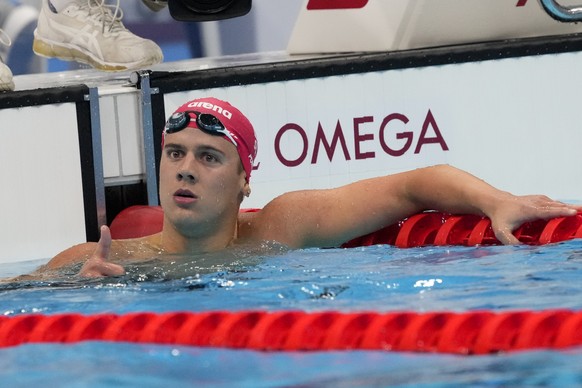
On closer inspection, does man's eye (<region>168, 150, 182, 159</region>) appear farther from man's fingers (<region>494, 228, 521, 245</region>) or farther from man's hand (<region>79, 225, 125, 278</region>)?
man's fingers (<region>494, 228, 521, 245</region>)

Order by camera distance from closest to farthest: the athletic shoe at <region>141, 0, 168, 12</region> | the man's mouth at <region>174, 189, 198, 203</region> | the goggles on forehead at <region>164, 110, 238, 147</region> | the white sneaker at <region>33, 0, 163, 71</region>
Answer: the man's mouth at <region>174, 189, 198, 203</region> < the goggles on forehead at <region>164, 110, 238, 147</region> < the white sneaker at <region>33, 0, 163, 71</region> < the athletic shoe at <region>141, 0, 168, 12</region>

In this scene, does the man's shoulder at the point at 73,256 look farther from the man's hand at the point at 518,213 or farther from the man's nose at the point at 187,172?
the man's hand at the point at 518,213

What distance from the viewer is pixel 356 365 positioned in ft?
7.47

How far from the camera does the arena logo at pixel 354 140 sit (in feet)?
15.0

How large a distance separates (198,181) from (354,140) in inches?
51.5

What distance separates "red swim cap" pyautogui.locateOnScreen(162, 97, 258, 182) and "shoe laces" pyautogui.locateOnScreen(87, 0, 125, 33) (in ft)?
4.85

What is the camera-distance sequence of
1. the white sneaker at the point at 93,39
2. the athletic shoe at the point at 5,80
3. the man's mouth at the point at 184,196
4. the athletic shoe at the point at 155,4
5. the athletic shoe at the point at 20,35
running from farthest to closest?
the athletic shoe at the point at 20,35 → the athletic shoe at the point at 155,4 → the white sneaker at the point at 93,39 → the athletic shoe at the point at 5,80 → the man's mouth at the point at 184,196

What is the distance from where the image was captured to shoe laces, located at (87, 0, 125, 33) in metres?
4.94

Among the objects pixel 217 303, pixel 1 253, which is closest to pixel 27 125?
pixel 1 253

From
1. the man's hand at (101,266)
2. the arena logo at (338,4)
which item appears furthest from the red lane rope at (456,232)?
the arena logo at (338,4)

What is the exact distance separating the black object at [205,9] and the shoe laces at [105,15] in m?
0.26

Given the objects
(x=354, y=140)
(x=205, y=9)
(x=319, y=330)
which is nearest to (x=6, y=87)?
(x=205, y=9)

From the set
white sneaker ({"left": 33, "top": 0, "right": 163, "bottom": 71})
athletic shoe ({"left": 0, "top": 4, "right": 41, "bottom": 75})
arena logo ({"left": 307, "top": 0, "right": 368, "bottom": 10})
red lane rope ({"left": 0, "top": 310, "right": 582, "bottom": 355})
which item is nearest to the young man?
red lane rope ({"left": 0, "top": 310, "right": 582, "bottom": 355})

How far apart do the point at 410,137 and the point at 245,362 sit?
2363mm
